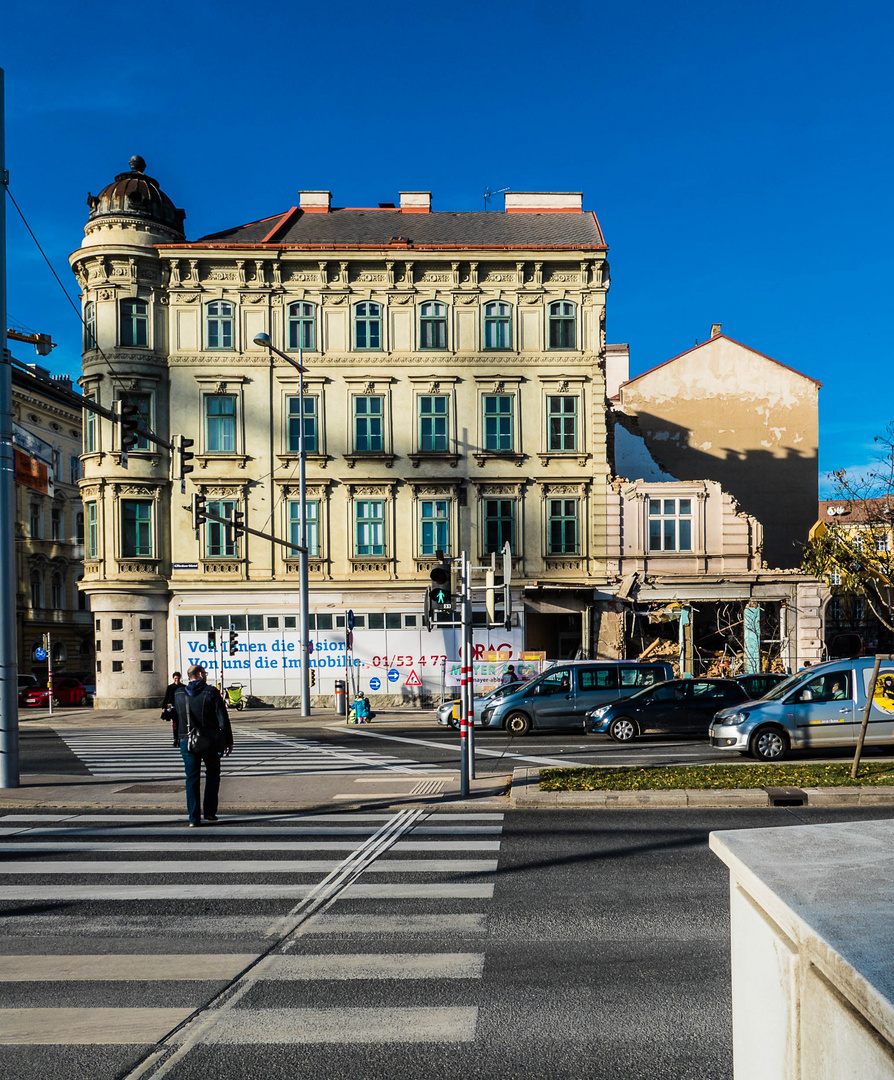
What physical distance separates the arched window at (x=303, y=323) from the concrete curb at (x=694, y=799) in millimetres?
26753

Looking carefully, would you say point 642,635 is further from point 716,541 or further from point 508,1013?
point 508,1013

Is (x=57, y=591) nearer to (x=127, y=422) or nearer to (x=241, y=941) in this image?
(x=127, y=422)

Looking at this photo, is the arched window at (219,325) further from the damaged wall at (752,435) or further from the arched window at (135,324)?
the damaged wall at (752,435)

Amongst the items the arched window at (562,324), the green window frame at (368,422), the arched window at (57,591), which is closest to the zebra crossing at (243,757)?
the green window frame at (368,422)

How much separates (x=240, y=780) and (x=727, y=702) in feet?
38.4

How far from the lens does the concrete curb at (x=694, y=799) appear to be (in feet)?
40.4

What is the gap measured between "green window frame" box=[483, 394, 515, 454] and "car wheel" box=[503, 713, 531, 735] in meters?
14.4

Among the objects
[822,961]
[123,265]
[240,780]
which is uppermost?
[123,265]

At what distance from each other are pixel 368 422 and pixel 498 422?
495cm

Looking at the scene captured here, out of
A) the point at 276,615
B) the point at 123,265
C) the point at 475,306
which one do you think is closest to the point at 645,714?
the point at 276,615

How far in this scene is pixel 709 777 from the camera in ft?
46.3

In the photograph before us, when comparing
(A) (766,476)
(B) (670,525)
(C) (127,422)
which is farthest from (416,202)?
(C) (127,422)

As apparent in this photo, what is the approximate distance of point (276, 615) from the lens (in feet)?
117

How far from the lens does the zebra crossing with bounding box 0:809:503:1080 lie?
518cm
